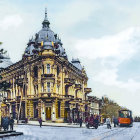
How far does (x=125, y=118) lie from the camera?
48781 millimetres

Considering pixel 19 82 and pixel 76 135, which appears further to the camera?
pixel 19 82

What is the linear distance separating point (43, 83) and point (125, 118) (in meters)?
14.9

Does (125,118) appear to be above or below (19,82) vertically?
below

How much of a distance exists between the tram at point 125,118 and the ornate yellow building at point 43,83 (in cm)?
965

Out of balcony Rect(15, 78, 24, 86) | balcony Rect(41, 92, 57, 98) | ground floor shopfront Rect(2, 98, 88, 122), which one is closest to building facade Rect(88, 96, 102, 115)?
ground floor shopfront Rect(2, 98, 88, 122)

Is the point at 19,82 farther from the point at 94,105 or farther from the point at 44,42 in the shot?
the point at 94,105

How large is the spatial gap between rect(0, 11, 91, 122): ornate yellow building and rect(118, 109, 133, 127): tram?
9655 millimetres

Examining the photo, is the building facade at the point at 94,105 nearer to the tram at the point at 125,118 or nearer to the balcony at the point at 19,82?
the balcony at the point at 19,82

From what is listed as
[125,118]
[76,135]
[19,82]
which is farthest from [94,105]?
[76,135]

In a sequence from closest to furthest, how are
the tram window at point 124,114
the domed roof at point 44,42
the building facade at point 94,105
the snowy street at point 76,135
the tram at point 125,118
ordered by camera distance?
1. the snowy street at point 76,135
2. the tram at point 125,118
3. the tram window at point 124,114
4. the domed roof at point 44,42
5. the building facade at point 94,105

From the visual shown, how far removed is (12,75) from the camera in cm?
6188

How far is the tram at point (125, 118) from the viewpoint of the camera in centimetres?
4808

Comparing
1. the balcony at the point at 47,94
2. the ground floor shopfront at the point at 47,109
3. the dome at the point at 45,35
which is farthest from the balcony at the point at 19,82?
the dome at the point at 45,35

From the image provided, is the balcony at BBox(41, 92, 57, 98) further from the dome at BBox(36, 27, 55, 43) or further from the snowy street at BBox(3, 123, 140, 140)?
the snowy street at BBox(3, 123, 140, 140)
